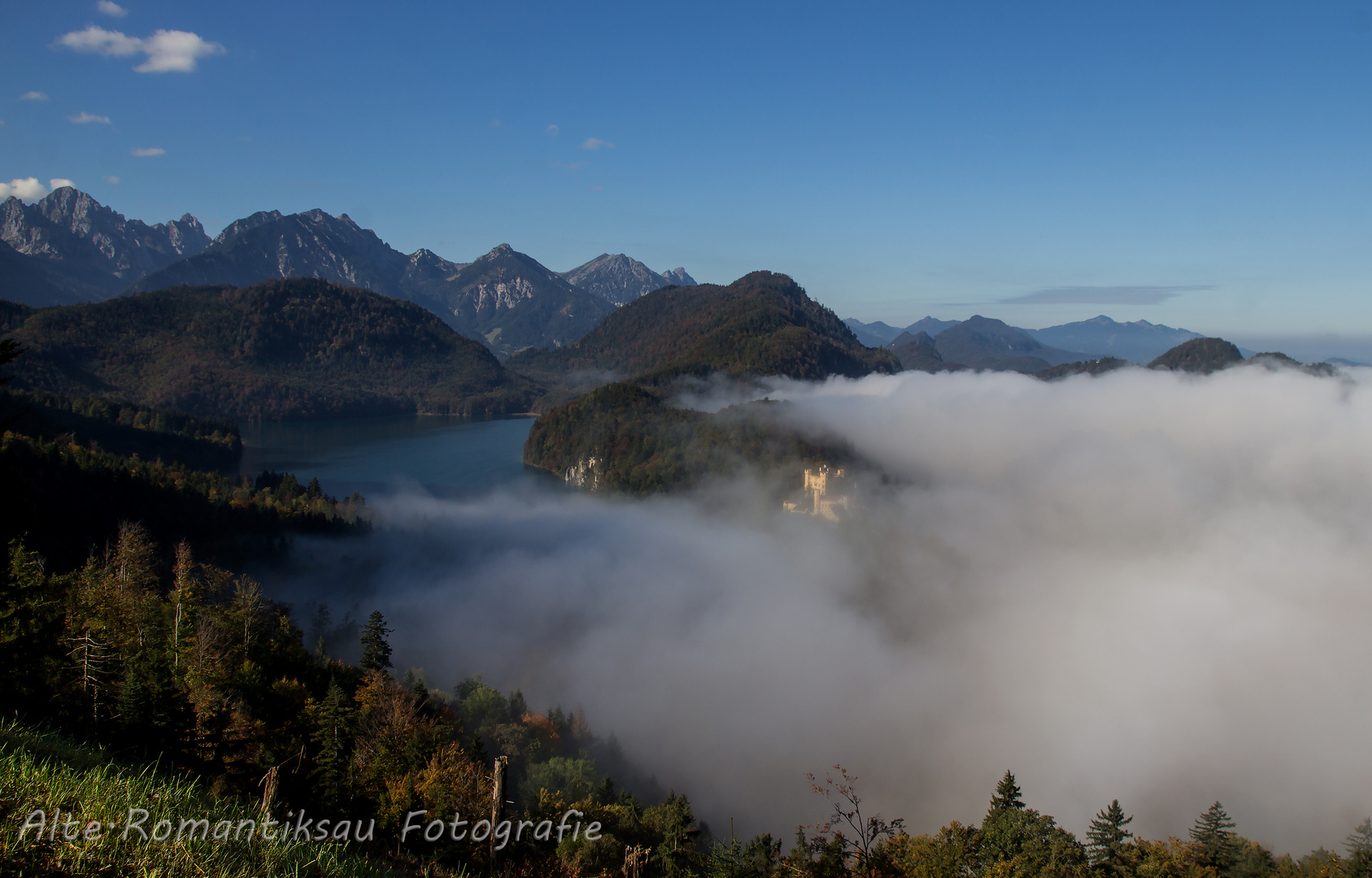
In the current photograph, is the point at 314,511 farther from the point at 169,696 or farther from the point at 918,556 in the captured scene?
the point at 918,556

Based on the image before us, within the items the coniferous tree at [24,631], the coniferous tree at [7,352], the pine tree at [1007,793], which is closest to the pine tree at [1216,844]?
the pine tree at [1007,793]

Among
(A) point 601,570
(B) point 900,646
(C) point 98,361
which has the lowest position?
(B) point 900,646

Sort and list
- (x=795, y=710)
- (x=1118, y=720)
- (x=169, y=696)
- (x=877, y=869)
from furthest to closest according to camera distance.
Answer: (x=1118, y=720) < (x=795, y=710) < (x=877, y=869) < (x=169, y=696)

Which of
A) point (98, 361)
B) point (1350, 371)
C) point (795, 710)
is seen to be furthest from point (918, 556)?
point (98, 361)

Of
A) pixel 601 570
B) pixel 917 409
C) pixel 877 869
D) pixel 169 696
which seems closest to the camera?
pixel 169 696

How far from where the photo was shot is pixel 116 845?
4195 millimetres

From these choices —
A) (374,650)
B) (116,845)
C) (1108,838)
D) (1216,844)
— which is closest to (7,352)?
(116,845)

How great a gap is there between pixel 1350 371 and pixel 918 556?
157 m

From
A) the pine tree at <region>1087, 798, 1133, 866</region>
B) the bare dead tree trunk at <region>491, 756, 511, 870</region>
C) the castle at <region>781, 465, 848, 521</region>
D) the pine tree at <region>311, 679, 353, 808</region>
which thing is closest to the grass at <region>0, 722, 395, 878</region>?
the bare dead tree trunk at <region>491, 756, 511, 870</region>

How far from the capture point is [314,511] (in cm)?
7062

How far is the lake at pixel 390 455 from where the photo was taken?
12094 cm

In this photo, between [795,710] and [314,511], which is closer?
[795,710]

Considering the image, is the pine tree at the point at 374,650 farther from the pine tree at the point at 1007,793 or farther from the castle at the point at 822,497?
the castle at the point at 822,497

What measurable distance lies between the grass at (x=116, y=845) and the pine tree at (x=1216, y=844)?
38.1 meters
